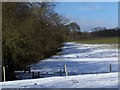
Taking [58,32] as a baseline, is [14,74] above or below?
below

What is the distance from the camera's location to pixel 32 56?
2205 centimetres

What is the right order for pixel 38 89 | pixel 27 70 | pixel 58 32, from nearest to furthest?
pixel 38 89
pixel 27 70
pixel 58 32

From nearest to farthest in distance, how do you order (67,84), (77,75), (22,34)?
(67,84) → (77,75) → (22,34)

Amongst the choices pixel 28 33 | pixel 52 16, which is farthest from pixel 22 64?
pixel 52 16

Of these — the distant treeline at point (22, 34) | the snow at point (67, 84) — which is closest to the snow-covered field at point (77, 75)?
the snow at point (67, 84)

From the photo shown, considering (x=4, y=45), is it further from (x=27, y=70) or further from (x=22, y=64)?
(x=27, y=70)

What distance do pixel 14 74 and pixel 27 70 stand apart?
285 centimetres

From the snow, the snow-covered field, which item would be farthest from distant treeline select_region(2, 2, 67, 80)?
the snow

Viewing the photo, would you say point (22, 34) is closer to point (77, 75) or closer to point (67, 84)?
point (77, 75)

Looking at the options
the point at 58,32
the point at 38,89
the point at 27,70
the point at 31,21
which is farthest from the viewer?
the point at 58,32

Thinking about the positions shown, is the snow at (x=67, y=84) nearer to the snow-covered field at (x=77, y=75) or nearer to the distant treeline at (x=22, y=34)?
the snow-covered field at (x=77, y=75)

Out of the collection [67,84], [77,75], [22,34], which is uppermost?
[22,34]

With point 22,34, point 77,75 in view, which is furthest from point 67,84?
point 22,34

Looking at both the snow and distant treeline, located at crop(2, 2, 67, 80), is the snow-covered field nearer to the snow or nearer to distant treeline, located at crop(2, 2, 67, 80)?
the snow
